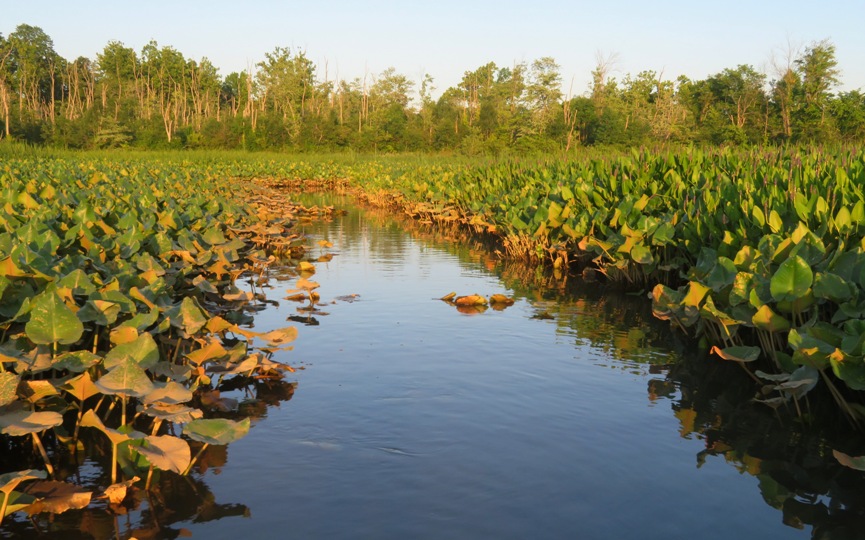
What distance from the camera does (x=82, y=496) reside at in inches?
126

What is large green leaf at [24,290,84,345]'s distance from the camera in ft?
11.8

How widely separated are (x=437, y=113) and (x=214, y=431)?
61.4m

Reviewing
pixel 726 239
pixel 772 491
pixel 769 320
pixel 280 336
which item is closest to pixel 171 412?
pixel 280 336

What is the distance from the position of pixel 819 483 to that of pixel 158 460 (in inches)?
127

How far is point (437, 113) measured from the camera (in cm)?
6309

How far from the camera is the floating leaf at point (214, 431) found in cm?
331

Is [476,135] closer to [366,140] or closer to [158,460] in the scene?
[366,140]

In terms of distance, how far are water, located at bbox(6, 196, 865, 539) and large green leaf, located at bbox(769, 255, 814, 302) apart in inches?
32.5

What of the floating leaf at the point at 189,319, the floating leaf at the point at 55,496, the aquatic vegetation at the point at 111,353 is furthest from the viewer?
the floating leaf at the point at 189,319

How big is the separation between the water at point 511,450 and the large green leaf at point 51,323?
3.06 feet

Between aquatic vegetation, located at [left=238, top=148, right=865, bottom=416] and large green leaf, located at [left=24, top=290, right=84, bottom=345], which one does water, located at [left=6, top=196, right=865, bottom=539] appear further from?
large green leaf, located at [left=24, top=290, right=84, bottom=345]

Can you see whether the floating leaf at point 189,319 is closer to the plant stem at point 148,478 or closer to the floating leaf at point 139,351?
the floating leaf at point 139,351

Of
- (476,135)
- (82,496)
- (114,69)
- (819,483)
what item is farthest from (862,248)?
(114,69)

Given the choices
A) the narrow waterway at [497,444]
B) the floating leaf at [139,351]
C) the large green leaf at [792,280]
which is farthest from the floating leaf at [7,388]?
the large green leaf at [792,280]
